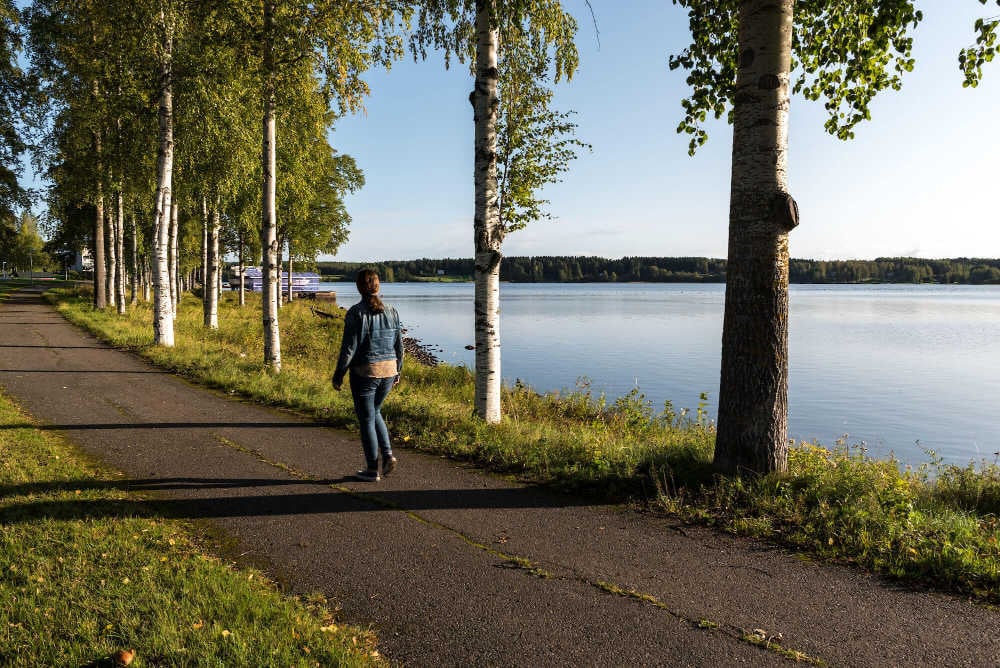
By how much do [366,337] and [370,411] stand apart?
811 mm

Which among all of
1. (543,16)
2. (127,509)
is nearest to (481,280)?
(543,16)

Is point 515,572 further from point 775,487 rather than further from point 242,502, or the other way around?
point 242,502

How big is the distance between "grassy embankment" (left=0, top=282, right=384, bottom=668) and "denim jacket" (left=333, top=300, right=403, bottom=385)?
220 cm

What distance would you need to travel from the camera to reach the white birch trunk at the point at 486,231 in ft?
29.6

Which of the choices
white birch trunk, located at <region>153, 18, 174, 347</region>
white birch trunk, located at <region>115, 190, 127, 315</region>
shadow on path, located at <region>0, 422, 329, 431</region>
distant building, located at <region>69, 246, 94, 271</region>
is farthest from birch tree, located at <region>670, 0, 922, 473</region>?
distant building, located at <region>69, 246, 94, 271</region>

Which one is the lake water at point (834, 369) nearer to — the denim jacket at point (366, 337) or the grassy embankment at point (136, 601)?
the denim jacket at point (366, 337)

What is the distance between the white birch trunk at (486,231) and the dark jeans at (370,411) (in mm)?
2514

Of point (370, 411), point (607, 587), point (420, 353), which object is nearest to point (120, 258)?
point (420, 353)

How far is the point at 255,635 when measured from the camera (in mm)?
3602

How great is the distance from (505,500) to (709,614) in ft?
8.40

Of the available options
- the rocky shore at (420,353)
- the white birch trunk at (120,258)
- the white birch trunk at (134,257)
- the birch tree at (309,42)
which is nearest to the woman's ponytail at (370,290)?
the birch tree at (309,42)

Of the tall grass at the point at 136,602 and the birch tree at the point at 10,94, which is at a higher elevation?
the birch tree at the point at 10,94

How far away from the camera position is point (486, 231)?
9.18 metres

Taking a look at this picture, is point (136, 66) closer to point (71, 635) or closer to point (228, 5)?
point (228, 5)
